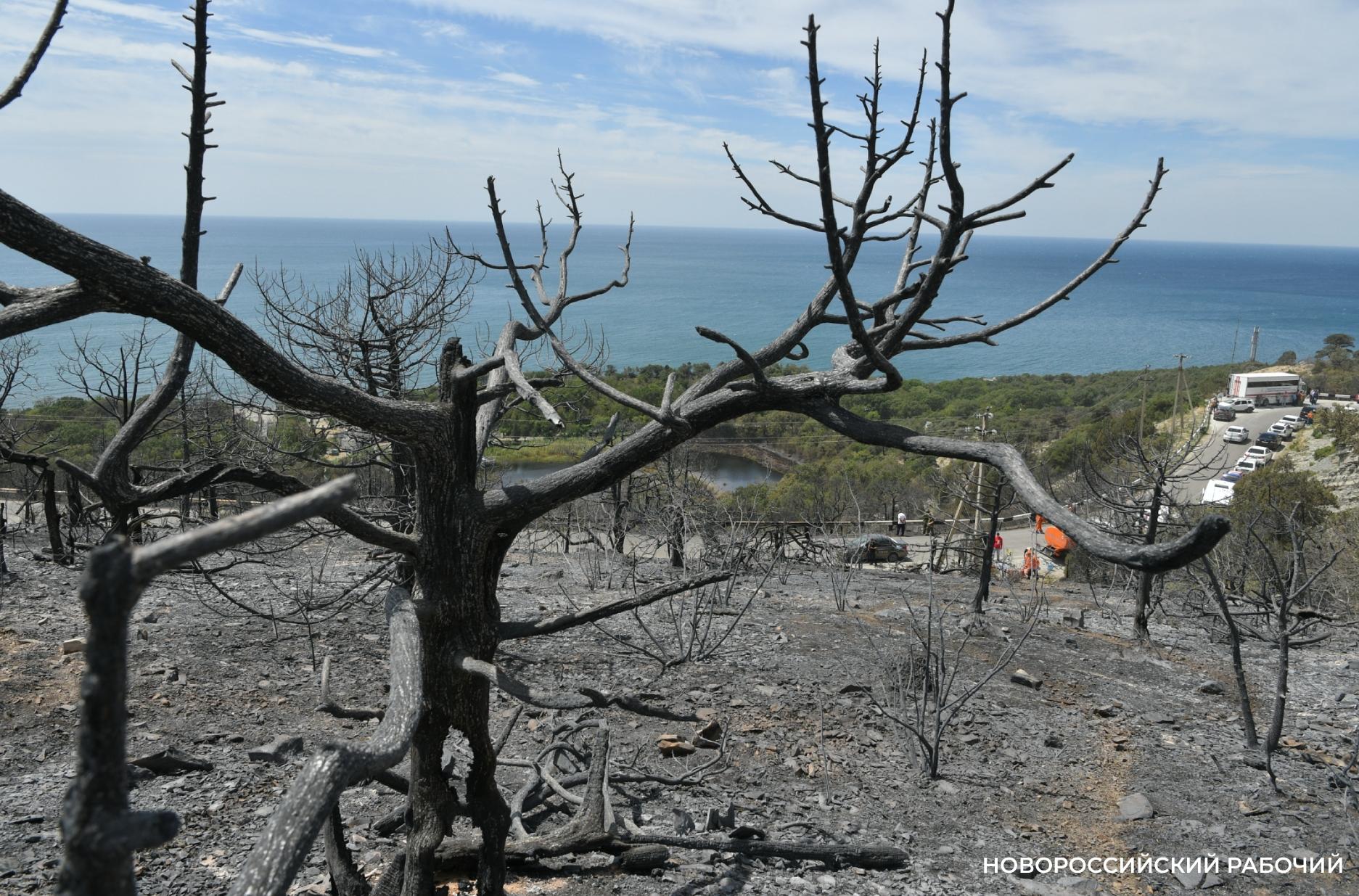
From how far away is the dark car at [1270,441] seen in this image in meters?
30.0

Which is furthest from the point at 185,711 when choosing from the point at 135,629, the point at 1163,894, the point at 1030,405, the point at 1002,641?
the point at 1030,405

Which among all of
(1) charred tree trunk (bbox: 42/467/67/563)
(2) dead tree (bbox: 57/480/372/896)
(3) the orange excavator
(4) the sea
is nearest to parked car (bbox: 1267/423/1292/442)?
(4) the sea

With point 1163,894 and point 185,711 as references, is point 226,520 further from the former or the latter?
point 185,711

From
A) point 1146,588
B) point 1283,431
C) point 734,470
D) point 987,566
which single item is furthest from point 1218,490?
point 1146,588

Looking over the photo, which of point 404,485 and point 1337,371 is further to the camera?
point 1337,371

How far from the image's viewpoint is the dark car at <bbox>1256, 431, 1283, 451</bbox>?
98.4 ft

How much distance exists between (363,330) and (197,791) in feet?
16.9

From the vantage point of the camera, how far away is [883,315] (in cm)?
357

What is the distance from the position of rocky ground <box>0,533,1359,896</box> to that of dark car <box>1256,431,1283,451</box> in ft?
80.6

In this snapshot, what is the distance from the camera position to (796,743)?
6.32m

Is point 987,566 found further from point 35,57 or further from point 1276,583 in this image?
point 35,57

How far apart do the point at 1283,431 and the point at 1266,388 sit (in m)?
11.7

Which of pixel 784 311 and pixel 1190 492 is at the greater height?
pixel 784 311

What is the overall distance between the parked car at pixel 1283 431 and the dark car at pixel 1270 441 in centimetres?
15
